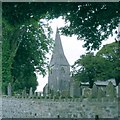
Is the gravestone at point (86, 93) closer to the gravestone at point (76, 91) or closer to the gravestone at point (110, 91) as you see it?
the gravestone at point (76, 91)

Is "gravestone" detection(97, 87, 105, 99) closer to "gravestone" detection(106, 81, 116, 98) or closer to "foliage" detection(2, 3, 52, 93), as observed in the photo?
"gravestone" detection(106, 81, 116, 98)

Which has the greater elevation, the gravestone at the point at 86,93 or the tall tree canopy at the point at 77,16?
the tall tree canopy at the point at 77,16

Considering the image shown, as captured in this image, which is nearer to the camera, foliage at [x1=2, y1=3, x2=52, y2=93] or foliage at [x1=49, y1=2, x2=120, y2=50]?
foliage at [x1=49, y1=2, x2=120, y2=50]

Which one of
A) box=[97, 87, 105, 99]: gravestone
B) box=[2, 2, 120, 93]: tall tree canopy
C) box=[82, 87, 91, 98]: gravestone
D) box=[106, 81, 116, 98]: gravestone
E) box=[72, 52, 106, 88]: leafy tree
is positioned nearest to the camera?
box=[2, 2, 120, 93]: tall tree canopy

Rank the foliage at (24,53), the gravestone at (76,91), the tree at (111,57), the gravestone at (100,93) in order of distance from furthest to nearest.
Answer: the tree at (111,57)
the foliage at (24,53)
the gravestone at (76,91)
the gravestone at (100,93)

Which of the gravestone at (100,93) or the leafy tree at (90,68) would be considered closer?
the gravestone at (100,93)

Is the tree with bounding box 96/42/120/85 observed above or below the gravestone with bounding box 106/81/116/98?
above

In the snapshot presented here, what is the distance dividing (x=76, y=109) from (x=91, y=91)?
109 cm

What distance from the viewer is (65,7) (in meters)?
7.32

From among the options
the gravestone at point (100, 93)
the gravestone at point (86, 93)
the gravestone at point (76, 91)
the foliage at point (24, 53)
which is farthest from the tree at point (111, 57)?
the gravestone at point (100, 93)

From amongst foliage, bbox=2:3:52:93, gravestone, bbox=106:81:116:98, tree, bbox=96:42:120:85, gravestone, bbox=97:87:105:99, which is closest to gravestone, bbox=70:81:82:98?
gravestone, bbox=97:87:105:99

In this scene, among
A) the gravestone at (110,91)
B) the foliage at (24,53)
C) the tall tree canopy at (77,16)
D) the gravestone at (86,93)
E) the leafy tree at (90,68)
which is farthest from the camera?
the leafy tree at (90,68)

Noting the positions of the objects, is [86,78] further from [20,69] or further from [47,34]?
[20,69]

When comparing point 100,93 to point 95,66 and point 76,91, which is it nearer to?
point 76,91
